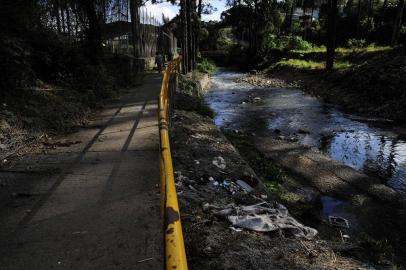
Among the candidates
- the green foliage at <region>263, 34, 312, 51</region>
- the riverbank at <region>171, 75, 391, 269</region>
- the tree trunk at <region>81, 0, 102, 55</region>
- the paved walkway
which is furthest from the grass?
the paved walkway

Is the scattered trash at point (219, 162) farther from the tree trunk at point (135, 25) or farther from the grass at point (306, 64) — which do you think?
the grass at point (306, 64)

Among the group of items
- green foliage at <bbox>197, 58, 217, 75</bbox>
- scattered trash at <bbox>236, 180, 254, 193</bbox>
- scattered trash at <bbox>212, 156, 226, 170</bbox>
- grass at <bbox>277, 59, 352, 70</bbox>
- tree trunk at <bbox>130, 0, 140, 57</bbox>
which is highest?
tree trunk at <bbox>130, 0, 140, 57</bbox>

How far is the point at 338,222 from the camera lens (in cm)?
736

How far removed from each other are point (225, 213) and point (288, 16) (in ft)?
221

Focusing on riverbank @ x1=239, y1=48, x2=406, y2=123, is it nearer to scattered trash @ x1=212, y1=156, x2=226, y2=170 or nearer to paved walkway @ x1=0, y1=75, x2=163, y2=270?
scattered trash @ x1=212, y1=156, x2=226, y2=170

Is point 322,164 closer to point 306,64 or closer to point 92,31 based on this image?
point 92,31

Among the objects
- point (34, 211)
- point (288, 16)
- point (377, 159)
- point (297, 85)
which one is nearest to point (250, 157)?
point (377, 159)

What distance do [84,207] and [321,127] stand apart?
1268 cm

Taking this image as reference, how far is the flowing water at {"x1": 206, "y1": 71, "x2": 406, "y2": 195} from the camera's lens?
11.2m

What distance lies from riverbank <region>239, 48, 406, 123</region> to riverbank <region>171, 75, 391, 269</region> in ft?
34.7

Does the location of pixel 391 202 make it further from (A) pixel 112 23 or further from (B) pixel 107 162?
(A) pixel 112 23

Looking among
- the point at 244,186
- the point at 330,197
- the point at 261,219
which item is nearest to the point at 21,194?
the point at 261,219

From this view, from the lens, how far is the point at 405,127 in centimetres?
1499

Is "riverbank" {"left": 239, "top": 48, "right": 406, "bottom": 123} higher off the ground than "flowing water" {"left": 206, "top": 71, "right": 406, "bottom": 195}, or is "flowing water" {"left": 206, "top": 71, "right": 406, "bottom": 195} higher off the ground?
"riverbank" {"left": 239, "top": 48, "right": 406, "bottom": 123}
